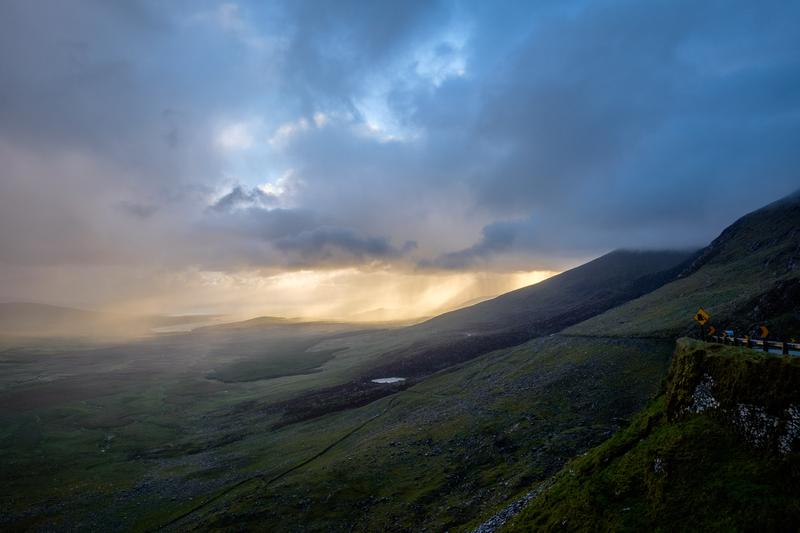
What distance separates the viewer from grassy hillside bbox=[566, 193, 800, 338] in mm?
86188

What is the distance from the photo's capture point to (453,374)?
141m

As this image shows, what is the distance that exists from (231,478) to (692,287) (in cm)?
→ 15356

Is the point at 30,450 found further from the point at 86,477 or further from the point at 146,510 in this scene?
the point at 146,510

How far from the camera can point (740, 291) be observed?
118875 millimetres

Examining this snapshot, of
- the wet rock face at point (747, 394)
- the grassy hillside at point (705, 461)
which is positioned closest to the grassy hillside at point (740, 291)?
the wet rock face at point (747, 394)

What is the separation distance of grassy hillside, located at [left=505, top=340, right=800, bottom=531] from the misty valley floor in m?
20.8

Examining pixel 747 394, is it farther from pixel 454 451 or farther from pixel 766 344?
pixel 454 451

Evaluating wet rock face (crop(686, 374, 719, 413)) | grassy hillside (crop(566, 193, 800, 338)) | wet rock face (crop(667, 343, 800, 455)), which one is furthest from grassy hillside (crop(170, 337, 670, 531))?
wet rock face (crop(667, 343, 800, 455))

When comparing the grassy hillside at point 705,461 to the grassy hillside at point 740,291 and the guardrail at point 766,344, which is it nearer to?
the guardrail at point 766,344

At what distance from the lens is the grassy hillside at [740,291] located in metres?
86.2

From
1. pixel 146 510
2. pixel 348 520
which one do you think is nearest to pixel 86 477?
pixel 146 510

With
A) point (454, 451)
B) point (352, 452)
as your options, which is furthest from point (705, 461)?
point (352, 452)

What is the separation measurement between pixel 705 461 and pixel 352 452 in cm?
6670

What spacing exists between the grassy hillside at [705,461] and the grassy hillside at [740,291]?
220 feet
